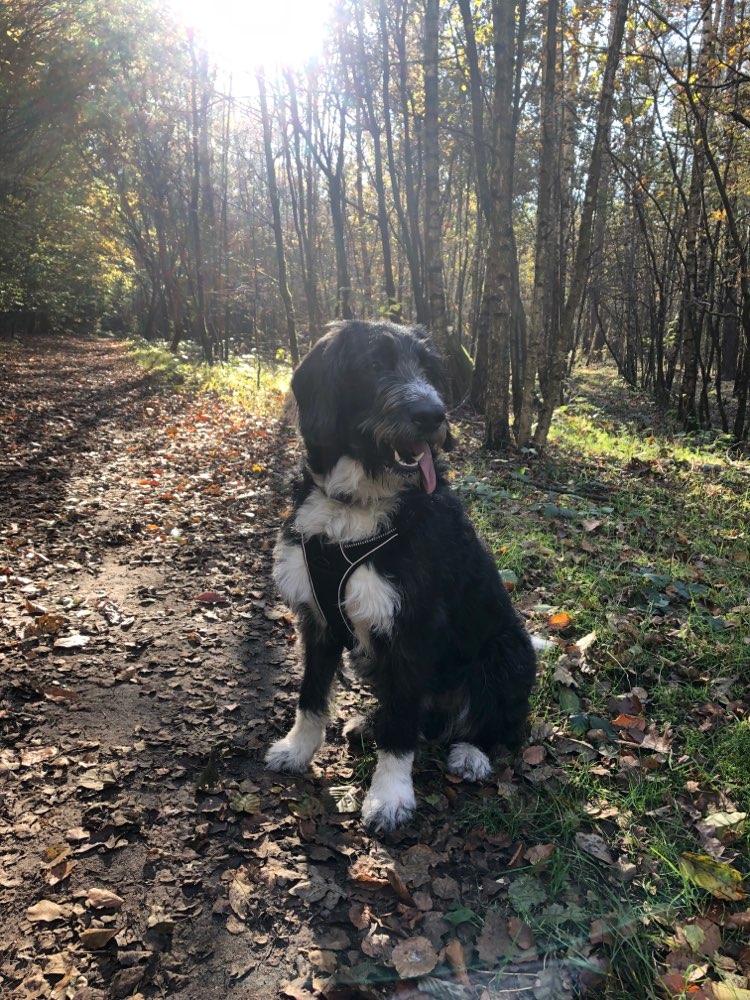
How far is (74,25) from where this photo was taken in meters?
16.1

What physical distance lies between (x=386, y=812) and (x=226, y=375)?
19.0 meters

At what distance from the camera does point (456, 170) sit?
1032 inches

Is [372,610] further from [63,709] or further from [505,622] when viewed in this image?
[63,709]

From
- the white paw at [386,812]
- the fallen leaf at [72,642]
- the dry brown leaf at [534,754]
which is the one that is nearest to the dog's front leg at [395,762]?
the white paw at [386,812]

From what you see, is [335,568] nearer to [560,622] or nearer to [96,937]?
[96,937]

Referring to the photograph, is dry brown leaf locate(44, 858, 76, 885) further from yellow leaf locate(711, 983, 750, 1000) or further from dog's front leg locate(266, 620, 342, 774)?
yellow leaf locate(711, 983, 750, 1000)

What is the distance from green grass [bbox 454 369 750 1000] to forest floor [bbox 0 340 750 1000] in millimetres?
16

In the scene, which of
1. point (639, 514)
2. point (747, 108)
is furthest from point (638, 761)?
point (747, 108)

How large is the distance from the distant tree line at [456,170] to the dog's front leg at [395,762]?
23.6ft

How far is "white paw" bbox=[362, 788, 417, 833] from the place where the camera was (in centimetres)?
296

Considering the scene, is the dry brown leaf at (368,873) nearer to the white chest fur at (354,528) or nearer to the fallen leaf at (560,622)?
the white chest fur at (354,528)

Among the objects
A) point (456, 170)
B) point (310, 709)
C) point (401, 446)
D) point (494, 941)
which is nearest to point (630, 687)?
point (494, 941)

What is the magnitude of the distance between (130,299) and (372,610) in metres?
50.2

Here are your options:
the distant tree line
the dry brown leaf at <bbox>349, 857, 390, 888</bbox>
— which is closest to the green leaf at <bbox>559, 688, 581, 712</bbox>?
the dry brown leaf at <bbox>349, 857, 390, 888</bbox>
